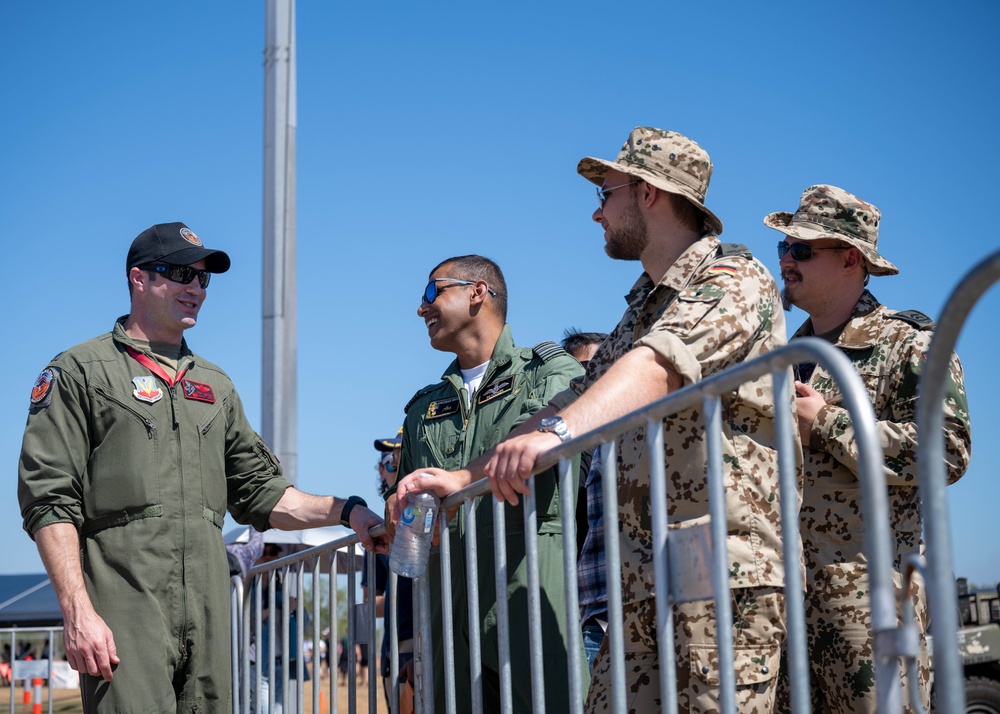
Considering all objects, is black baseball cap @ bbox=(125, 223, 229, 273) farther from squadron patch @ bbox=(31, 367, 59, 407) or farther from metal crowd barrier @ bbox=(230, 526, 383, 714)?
metal crowd barrier @ bbox=(230, 526, 383, 714)

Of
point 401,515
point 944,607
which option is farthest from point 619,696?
point 401,515

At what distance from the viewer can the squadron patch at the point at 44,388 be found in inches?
161

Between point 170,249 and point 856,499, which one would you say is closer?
point 856,499

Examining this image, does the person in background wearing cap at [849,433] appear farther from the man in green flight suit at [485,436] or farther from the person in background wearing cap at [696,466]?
the man in green flight suit at [485,436]

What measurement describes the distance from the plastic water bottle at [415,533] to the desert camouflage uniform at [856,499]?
128cm

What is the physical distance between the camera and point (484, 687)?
386 centimetres

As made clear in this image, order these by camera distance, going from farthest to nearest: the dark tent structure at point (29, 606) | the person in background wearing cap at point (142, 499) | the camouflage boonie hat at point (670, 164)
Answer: the dark tent structure at point (29, 606)
the person in background wearing cap at point (142, 499)
the camouflage boonie hat at point (670, 164)

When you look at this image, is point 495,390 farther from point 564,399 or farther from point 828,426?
point 828,426

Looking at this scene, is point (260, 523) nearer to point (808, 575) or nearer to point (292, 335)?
point (808, 575)

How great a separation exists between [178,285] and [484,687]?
6.73 feet

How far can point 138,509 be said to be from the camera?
409cm

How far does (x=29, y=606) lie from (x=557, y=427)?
12867 millimetres

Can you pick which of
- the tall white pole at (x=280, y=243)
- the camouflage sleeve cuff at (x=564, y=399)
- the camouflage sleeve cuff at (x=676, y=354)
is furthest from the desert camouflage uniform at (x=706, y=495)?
the tall white pole at (x=280, y=243)

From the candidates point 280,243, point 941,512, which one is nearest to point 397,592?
point 941,512
